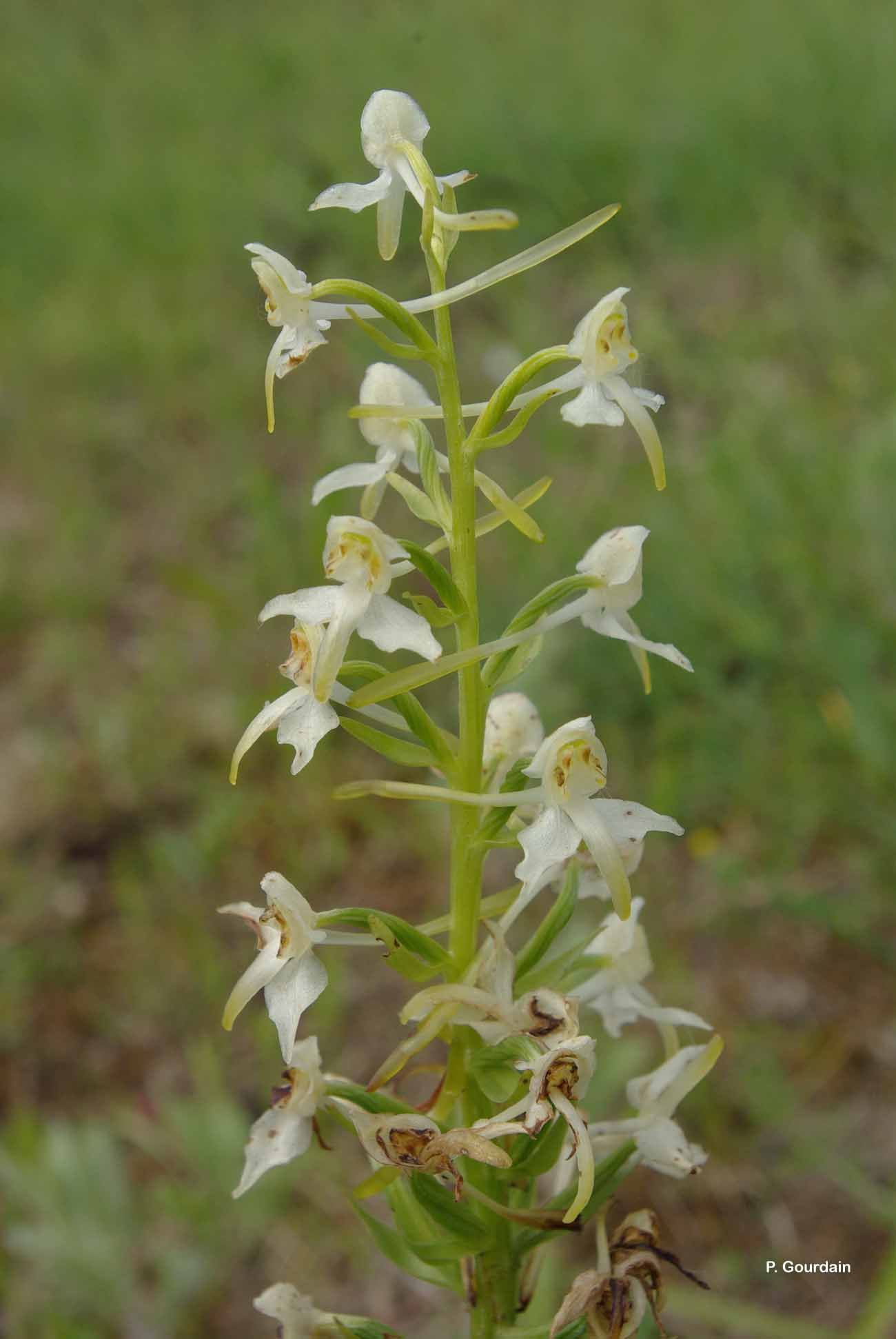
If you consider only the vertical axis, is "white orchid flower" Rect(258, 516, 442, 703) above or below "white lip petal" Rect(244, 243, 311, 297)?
below

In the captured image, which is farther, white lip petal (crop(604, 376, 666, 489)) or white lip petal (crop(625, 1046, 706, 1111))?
white lip petal (crop(625, 1046, 706, 1111))

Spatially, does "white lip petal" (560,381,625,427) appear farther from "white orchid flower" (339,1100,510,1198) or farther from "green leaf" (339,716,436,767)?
"white orchid flower" (339,1100,510,1198)

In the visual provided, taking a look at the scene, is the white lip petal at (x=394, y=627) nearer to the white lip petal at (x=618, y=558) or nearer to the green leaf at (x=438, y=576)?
the green leaf at (x=438, y=576)

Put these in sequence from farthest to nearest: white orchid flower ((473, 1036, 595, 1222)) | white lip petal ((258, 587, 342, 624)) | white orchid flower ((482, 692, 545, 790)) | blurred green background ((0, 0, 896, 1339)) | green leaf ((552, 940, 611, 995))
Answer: blurred green background ((0, 0, 896, 1339)), white orchid flower ((482, 692, 545, 790)), green leaf ((552, 940, 611, 995)), white lip petal ((258, 587, 342, 624)), white orchid flower ((473, 1036, 595, 1222))

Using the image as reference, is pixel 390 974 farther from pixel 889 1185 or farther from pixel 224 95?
pixel 224 95

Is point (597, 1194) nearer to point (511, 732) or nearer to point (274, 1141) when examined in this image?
point (274, 1141)

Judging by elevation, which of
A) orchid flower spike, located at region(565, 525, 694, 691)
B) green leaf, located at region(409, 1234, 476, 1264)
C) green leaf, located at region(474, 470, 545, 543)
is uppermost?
green leaf, located at region(474, 470, 545, 543)

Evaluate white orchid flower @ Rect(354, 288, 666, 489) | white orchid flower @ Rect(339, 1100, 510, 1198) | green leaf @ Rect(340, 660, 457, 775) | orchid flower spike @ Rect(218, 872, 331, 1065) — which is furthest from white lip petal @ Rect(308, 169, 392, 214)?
white orchid flower @ Rect(339, 1100, 510, 1198)

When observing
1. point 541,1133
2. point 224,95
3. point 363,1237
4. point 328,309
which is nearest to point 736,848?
point 363,1237
